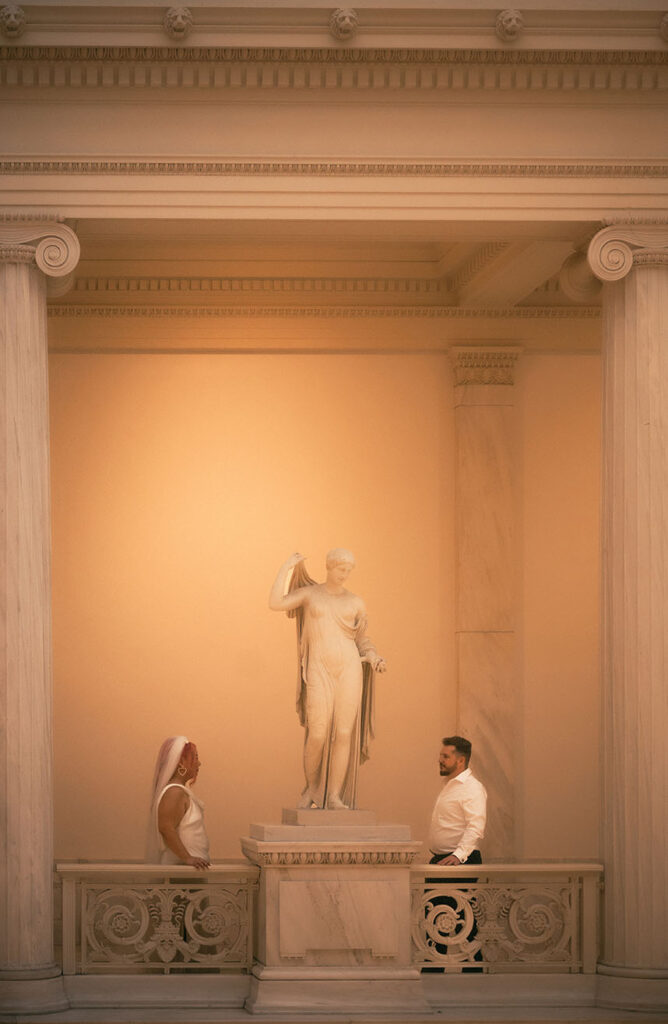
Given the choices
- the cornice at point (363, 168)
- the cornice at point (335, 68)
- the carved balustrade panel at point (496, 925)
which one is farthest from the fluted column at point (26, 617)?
the carved balustrade panel at point (496, 925)

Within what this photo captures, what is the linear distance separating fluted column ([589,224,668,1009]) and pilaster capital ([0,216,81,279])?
3336mm

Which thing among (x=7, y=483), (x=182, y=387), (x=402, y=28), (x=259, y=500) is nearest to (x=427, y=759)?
(x=259, y=500)

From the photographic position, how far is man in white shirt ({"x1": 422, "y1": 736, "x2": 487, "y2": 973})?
10797 millimetres

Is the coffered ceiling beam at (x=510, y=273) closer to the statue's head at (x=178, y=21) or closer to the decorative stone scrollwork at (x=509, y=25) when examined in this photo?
the decorative stone scrollwork at (x=509, y=25)

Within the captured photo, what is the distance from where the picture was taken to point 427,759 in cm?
1406

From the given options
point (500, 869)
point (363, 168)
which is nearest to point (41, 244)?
point (363, 168)

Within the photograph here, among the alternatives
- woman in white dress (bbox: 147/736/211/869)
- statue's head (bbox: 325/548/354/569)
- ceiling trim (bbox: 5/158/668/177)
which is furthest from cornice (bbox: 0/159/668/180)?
woman in white dress (bbox: 147/736/211/869)

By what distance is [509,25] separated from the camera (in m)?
10.7

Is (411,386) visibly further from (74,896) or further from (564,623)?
(74,896)

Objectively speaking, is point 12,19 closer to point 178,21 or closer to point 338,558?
point 178,21

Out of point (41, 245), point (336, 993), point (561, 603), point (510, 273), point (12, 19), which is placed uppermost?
point (12, 19)

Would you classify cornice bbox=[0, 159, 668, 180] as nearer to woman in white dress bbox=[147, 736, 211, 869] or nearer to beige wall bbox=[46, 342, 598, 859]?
beige wall bbox=[46, 342, 598, 859]

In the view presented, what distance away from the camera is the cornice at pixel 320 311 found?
560 inches

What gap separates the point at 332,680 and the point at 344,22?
161 inches
